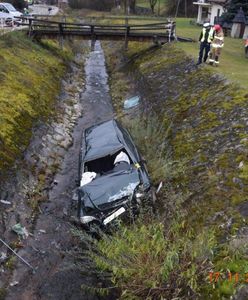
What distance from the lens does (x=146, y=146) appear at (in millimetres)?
14125

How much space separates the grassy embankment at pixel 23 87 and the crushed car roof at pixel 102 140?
2538 mm

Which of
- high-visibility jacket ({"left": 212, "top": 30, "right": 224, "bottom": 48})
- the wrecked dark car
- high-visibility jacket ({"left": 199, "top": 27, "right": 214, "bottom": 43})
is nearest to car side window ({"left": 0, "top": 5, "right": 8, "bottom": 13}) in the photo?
high-visibility jacket ({"left": 212, "top": 30, "right": 224, "bottom": 48})

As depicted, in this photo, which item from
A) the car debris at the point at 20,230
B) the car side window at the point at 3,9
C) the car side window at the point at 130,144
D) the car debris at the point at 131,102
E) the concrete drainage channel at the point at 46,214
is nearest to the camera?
the concrete drainage channel at the point at 46,214

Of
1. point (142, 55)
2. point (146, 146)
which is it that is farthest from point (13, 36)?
point (146, 146)

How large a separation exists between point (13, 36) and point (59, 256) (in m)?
20.2

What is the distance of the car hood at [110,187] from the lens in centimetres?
1030

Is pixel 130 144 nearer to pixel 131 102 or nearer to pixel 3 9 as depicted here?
pixel 131 102


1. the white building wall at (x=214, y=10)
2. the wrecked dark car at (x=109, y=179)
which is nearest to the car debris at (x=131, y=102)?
the wrecked dark car at (x=109, y=179)

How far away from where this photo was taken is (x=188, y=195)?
10680 millimetres

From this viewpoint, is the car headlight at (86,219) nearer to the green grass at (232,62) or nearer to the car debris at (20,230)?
the car debris at (20,230)

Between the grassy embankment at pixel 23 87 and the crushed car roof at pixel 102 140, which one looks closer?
the crushed car roof at pixel 102 140

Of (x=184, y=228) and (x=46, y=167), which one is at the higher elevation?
(x=184, y=228)

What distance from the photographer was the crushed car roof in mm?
12296

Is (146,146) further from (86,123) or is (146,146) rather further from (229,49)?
(229,49)
